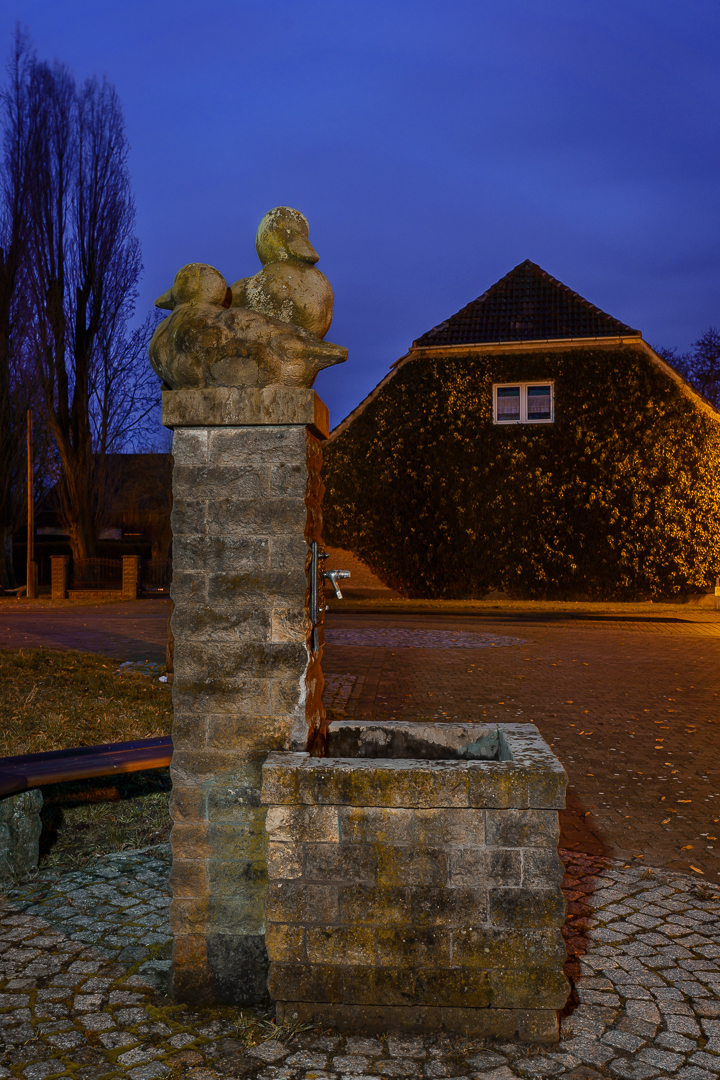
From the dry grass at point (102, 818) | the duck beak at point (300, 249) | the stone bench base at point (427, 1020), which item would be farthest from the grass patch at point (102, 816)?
the duck beak at point (300, 249)

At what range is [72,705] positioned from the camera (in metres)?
7.67

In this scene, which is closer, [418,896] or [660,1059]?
[660,1059]

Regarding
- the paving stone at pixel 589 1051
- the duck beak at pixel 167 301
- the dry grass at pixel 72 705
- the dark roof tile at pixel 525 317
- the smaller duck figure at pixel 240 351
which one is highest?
the dark roof tile at pixel 525 317

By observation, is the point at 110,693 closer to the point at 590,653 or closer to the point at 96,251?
the point at 590,653

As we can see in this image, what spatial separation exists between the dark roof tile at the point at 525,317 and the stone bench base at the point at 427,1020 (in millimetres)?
21342

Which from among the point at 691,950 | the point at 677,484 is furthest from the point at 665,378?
the point at 691,950

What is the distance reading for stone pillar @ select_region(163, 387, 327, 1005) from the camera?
328 centimetres

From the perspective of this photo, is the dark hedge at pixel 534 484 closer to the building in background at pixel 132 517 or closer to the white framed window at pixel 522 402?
the white framed window at pixel 522 402

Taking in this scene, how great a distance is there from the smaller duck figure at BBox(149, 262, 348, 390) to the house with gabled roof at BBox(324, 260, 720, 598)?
65.0 ft

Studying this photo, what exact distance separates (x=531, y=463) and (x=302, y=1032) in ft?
68.1

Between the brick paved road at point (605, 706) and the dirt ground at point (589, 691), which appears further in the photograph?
the dirt ground at point (589, 691)

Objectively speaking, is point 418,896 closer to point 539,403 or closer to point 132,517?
point 539,403

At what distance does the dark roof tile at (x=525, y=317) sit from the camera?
2269 cm

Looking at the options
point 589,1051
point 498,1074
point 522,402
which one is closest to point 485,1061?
point 498,1074
